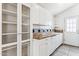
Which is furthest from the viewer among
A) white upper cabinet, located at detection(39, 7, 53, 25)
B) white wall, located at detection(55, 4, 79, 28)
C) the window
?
white wall, located at detection(55, 4, 79, 28)

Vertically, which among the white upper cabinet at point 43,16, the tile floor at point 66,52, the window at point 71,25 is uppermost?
the white upper cabinet at point 43,16

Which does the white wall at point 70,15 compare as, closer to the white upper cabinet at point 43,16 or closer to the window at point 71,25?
the window at point 71,25

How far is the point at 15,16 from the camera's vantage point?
1.39m

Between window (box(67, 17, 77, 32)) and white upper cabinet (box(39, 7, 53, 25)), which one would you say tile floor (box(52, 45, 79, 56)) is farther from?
white upper cabinet (box(39, 7, 53, 25))

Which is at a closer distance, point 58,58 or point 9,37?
point 58,58

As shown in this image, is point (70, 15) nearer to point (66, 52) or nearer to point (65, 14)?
point (65, 14)

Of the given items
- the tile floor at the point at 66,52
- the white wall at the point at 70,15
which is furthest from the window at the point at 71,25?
the tile floor at the point at 66,52

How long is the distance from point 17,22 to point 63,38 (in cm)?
260

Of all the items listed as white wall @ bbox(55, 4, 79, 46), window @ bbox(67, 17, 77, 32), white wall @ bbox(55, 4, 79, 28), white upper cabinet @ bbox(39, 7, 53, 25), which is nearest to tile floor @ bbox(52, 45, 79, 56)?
white wall @ bbox(55, 4, 79, 46)

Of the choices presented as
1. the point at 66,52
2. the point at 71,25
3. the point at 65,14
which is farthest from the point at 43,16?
the point at 66,52

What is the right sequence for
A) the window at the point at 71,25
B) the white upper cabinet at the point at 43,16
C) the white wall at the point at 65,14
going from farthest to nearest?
the white wall at the point at 65,14 < the window at the point at 71,25 < the white upper cabinet at the point at 43,16

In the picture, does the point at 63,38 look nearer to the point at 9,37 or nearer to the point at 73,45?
→ the point at 73,45

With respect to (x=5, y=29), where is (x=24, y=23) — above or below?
above

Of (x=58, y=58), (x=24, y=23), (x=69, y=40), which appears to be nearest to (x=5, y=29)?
(x=24, y=23)
